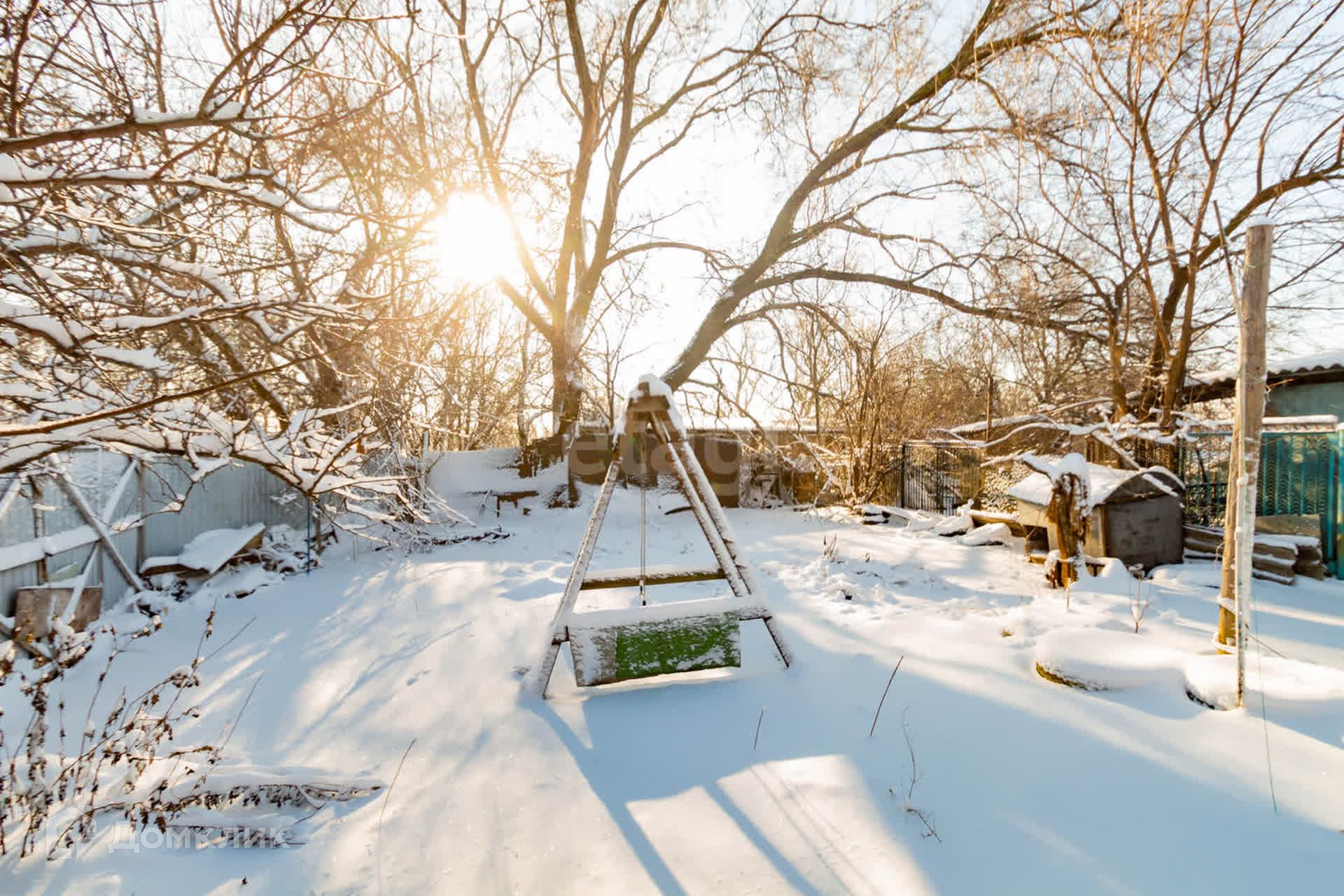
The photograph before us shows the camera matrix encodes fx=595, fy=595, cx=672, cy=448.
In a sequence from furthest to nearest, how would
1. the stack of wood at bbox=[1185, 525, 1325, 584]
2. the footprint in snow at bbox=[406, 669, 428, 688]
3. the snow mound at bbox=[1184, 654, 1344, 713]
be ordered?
1. the stack of wood at bbox=[1185, 525, 1325, 584]
2. the footprint in snow at bbox=[406, 669, 428, 688]
3. the snow mound at bbox=[1184, 654, 1344, 713]

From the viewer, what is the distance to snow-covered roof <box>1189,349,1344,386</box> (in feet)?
31.2

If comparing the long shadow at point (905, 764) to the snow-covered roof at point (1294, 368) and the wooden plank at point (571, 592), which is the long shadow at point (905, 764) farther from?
the snow-covered roof at point (1294, 368)

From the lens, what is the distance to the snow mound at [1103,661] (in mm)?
3281

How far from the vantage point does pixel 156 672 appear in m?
4.77

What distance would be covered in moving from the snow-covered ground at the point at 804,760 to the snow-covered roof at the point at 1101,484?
1113mm

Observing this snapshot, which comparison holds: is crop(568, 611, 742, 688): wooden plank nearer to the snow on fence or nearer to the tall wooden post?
the tall wooden post

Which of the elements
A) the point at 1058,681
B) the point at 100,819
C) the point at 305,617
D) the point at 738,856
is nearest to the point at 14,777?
the point at 100,819

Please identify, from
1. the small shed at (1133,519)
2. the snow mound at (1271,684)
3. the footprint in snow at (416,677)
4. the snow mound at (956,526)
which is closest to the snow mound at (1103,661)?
the snow mound at (1271,684)

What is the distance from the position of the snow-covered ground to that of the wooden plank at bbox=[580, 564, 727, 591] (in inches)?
25.9

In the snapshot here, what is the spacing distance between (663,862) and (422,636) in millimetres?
3604

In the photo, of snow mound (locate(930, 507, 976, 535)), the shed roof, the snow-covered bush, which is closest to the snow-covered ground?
the snow-covered bush

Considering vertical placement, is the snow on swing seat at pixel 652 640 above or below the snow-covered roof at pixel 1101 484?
below

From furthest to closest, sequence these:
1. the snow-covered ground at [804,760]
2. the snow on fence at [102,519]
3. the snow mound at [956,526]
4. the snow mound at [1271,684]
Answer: the snow mound at [956,526]
the snow on fence at [102,519]
the snow mound at [1271,684]
the snow-covered ground at [804,760]

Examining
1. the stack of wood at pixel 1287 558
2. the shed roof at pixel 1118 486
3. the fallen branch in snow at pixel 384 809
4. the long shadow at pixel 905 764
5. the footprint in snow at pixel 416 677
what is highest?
the shed roof at pixel 1118 486
